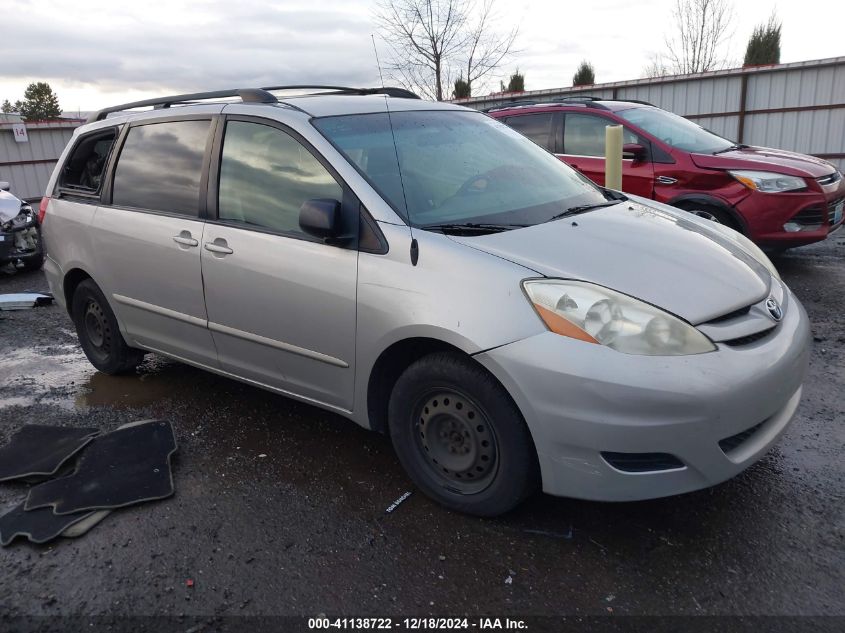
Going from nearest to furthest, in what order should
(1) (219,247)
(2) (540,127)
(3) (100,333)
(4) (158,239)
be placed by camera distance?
(1) (219,247) → (4) (158,239) → (3) (100,333) → (2) (540,127)

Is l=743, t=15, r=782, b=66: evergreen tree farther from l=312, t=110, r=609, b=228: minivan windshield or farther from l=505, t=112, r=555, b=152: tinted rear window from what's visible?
l=312, t=110, r=609, b=228: minivan windshield

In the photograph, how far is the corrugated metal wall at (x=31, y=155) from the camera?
721 inches

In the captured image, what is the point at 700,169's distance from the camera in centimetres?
711

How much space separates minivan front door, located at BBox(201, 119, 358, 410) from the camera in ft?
10.7

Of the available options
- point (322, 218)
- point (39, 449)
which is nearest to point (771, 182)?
point (322, 218)

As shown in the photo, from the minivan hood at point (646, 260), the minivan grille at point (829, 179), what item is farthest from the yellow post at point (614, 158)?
the minivan hood at point (646, 260)

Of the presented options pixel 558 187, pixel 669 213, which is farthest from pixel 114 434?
pixel 669 213

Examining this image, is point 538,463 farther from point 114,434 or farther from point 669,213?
point 114,434

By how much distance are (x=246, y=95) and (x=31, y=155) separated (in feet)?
59.0

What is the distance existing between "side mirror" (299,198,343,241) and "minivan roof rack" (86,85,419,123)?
3.29 feet

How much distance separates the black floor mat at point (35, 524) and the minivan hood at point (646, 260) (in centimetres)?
215

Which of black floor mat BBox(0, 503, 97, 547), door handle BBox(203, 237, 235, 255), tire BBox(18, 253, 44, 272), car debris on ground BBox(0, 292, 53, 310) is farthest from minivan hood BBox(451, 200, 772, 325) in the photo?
tire BBox(18, 253, 44, 272)

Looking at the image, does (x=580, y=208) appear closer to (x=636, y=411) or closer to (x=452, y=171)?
(x=452, y=171)

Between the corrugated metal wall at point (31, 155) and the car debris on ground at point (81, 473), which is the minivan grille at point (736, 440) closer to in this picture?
the car debris on ground at point (81, 473)
